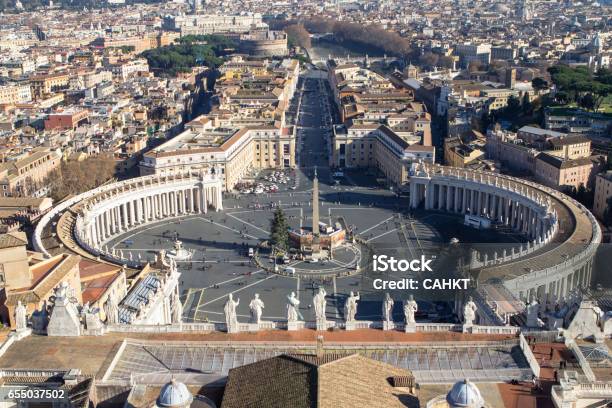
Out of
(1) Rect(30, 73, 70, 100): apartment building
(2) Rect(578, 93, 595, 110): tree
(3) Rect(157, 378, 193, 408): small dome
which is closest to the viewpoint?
(3) Rect(157, 378, 193, 408): small dome

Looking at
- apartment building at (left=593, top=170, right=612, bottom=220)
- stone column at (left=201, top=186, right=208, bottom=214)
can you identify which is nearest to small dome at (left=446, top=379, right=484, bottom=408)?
apartment building at (left=593, top=170, right=612, bottom=220)

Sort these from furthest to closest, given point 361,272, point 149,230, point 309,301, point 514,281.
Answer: point 149,230, point 361,272, point 309,301, point 514,281

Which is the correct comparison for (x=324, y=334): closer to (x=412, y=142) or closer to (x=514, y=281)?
(x=514, y=281)

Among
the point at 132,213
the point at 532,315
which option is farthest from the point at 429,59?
the point at 532,315

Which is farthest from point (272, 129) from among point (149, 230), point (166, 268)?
point (166, 268)

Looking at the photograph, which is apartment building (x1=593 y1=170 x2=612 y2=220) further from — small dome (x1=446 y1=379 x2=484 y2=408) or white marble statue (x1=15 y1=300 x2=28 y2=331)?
white marble statue (x1=15 y1=300 x2=28 y2=331)

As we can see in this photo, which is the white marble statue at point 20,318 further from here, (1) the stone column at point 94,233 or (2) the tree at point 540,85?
(2) the tree at point 540,85
